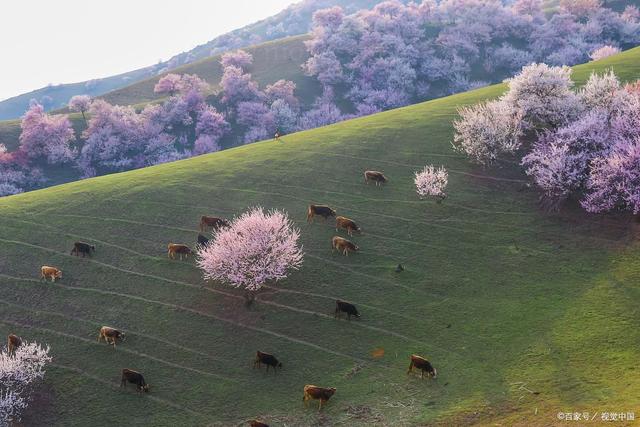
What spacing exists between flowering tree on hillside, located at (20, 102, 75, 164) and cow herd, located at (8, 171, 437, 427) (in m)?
63.2

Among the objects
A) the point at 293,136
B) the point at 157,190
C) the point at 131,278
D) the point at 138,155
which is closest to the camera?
the point at 131,278

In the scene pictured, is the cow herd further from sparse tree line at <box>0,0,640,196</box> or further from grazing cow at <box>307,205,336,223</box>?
sparse tree line at <box>0,0,640,196</box>

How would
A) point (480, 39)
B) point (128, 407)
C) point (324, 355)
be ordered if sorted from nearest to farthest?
point (128, 407) → point (324, 355) → point (480, 39)

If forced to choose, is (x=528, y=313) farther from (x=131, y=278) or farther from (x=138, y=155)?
(x=138, y=155)

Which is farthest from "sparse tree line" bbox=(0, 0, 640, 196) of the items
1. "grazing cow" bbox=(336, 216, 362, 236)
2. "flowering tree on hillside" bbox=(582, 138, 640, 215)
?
"flowering tree on hillside" bbox=(582, 138, 640, 215)

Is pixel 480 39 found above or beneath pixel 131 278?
above

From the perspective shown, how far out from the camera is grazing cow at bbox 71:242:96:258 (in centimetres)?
3866

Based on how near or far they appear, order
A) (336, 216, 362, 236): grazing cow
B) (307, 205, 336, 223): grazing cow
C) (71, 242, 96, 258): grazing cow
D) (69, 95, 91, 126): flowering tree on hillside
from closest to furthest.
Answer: (71, 242, 96, 258): grazing cow
(336, 216, 362, 236): grazing cow
(307, 205, 336, 223): grazing cow
(69, 95, 91, 126): flowering tree on hillside

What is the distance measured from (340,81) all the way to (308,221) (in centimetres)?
9303

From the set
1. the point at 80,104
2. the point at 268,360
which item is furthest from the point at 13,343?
the point at 80,104

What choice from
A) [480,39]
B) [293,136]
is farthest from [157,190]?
[480,39]

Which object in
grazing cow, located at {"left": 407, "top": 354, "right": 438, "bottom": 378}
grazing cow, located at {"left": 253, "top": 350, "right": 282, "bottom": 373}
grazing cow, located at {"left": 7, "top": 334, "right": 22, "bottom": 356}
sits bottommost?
grazing cow, located at {"left": 407, "top": 354, "right": 438, "bottom": 378}

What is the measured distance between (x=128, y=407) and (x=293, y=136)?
→ 136 feet

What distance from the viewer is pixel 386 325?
3069cm
